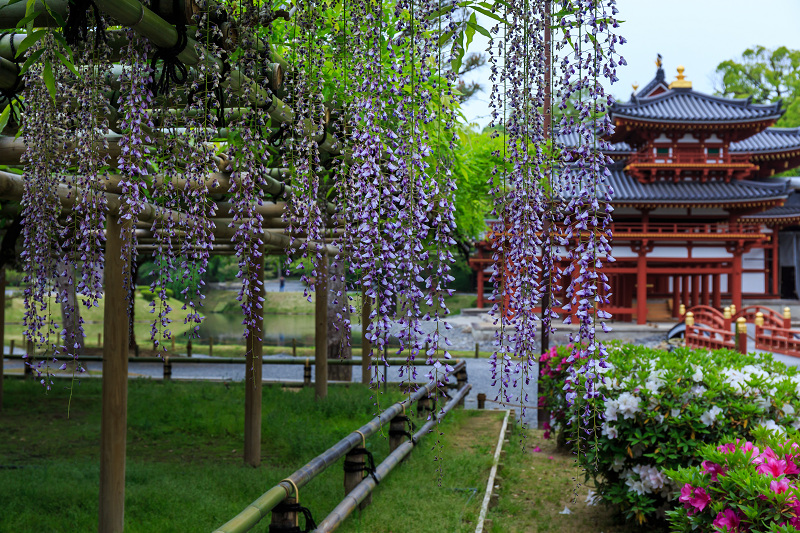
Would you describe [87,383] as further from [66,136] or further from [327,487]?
[66,136]

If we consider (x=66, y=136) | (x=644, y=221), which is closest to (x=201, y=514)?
(x=66, y=136)

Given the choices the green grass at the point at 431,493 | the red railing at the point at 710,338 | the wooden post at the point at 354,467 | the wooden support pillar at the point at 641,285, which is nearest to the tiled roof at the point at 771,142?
the wooden support pillar at the point at 641,285

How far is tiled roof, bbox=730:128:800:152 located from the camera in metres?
21.3

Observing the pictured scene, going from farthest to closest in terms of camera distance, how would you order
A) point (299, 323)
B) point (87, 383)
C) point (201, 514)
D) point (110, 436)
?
1. point (299, 323)
2. point (87, 383)
3. point (201, 514)
4. point (110, 436)

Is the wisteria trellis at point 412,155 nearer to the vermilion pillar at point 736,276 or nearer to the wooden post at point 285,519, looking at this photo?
the wooden post at point 285,519

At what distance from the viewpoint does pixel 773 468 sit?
3141 mm

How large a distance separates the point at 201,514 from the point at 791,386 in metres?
4.04

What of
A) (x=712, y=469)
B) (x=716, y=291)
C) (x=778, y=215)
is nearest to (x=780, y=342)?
(x=716, y=291)

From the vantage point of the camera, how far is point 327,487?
4953 millimetres

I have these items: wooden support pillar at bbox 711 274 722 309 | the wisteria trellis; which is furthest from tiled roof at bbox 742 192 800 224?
the wisteria trellis

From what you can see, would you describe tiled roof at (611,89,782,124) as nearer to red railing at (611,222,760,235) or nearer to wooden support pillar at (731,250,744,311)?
red railing at (611,222,760,235)

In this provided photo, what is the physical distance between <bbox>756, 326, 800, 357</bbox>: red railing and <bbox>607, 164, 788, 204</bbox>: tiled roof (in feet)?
18.8

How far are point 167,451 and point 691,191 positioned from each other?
18.7m

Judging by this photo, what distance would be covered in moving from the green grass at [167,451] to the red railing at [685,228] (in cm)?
1323
